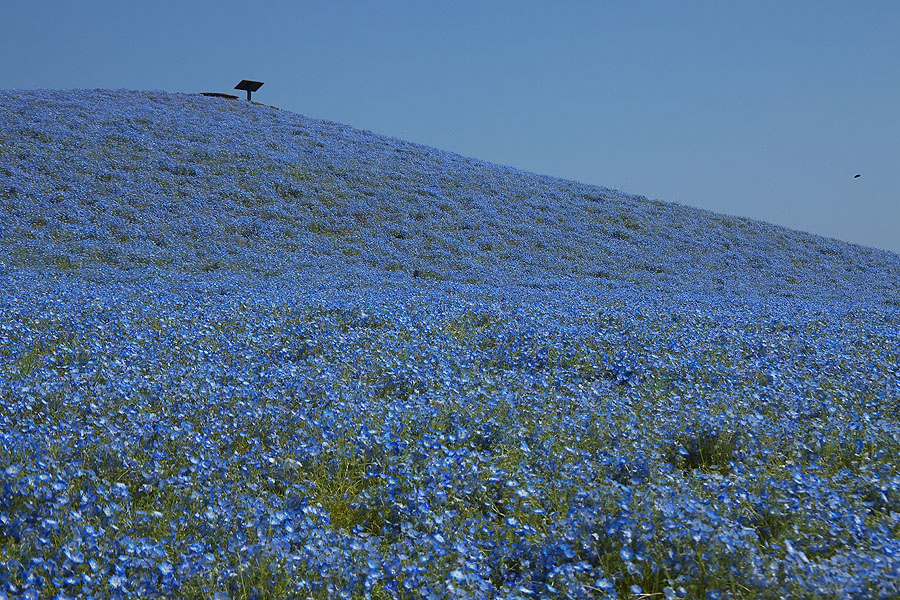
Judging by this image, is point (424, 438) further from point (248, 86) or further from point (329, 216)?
point (248, 86)

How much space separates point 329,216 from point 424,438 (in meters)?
18.9

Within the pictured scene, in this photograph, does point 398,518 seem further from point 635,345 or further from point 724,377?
point 635,345

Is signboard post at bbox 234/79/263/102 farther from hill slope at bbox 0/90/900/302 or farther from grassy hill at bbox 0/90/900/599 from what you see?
grassy hill at bbox 0/90/900/599

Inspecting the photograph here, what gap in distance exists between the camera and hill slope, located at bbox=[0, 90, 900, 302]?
19.0 meters

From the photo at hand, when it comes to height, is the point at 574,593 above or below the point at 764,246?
below

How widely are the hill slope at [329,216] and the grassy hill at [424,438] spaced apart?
6.82ft

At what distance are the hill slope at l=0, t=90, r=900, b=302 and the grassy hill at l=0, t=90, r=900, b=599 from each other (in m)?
2.08

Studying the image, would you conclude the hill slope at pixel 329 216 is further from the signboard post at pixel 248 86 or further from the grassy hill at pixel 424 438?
the signboard post at pixel 248 86

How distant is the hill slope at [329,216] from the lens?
62.3 ft

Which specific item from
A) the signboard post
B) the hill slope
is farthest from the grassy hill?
the signboard post

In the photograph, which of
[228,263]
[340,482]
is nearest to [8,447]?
[340,482]

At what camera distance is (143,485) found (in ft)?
15.4

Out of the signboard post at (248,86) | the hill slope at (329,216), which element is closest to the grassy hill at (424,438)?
the hill slope at (329,216)

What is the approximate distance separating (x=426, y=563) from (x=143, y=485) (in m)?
2.22
